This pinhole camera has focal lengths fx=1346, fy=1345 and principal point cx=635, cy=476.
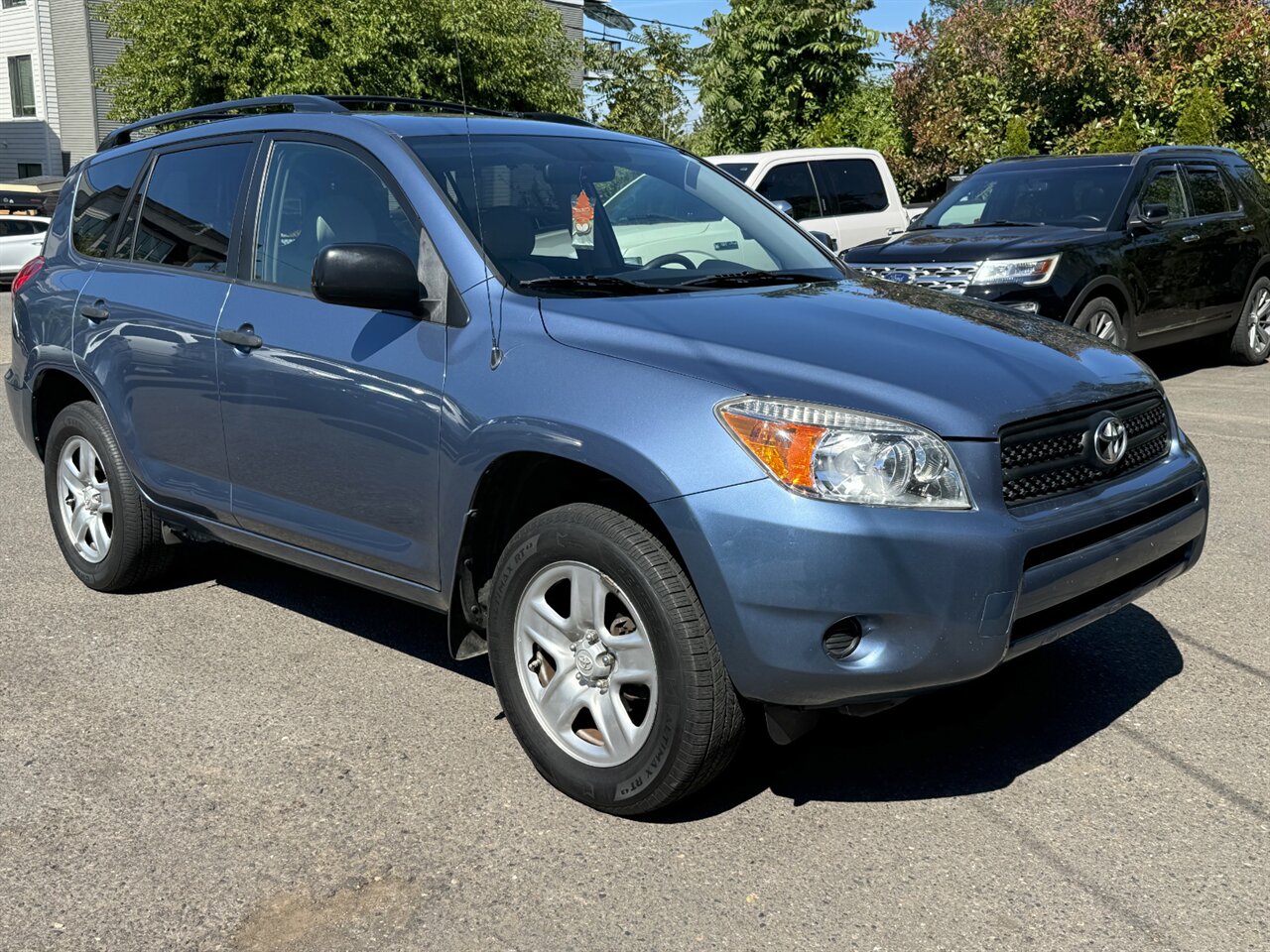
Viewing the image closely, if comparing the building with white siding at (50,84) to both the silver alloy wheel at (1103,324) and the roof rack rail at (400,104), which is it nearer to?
the silver alloy wheel at (1103,324)

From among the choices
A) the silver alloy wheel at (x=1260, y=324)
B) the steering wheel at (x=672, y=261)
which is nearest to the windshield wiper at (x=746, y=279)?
the steering wheel at (x=672, y=261)

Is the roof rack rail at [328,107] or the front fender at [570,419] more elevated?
the roof rack rail at [328,107]

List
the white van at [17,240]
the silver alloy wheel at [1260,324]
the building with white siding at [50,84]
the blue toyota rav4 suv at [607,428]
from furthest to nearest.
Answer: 1. the building with white siding at [50,84]
2. the white van at [17,240]
3. the silver alloy wheel at [1260,324]
4. the blue toyota rav4 suv at [607,428]

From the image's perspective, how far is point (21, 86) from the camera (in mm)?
40469

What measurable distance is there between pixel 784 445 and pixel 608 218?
161 cm

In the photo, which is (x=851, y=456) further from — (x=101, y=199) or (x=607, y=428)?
(x=101, y=199)

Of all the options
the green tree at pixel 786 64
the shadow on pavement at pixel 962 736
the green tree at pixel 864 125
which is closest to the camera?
the shadow on pavement at pixel 962 736

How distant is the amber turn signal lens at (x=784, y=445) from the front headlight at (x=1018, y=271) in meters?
6.32

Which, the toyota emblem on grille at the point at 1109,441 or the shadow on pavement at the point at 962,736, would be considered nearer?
the toyota emblem on grille at the point at 1109,441

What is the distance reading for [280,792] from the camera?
3664mm

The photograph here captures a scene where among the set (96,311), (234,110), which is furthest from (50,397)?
(234,110)

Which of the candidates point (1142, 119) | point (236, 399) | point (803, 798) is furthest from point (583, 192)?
point (1142, 119)

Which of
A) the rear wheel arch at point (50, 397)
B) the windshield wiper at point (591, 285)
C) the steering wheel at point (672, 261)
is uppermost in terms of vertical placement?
the steering wheel at point (672, 261)

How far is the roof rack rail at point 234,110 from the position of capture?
15.3ft
